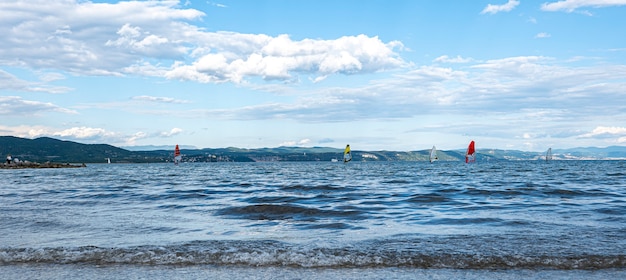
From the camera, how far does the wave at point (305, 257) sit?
11.8 meters

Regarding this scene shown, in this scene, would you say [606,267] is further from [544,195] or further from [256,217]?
[544,195]

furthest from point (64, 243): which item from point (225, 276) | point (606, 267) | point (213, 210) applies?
point (606, 267)

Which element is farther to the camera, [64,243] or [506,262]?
[64,243]

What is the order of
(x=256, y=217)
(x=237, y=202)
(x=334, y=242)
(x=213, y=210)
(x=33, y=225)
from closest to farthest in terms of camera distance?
(x=334, y=242), (x=33, y=225), (x=256, y=217), (x=213, y=210), (x=237, y=202)

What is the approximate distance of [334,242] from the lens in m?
14.7

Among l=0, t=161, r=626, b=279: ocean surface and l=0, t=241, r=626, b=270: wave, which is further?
l=0, t=241, r=626, b=270: wave

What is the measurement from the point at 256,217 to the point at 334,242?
8103mm

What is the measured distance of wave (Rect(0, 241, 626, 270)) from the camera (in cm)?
1178

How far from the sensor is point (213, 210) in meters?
24.9

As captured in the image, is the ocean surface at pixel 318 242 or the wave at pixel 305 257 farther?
the wave at pixel 305 257

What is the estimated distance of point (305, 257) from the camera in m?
12.5

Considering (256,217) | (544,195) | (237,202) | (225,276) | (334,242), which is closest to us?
(225,276)

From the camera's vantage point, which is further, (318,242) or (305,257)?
(318,242)

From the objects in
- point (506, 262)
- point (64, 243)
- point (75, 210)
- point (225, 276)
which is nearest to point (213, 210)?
point (75, 210)
